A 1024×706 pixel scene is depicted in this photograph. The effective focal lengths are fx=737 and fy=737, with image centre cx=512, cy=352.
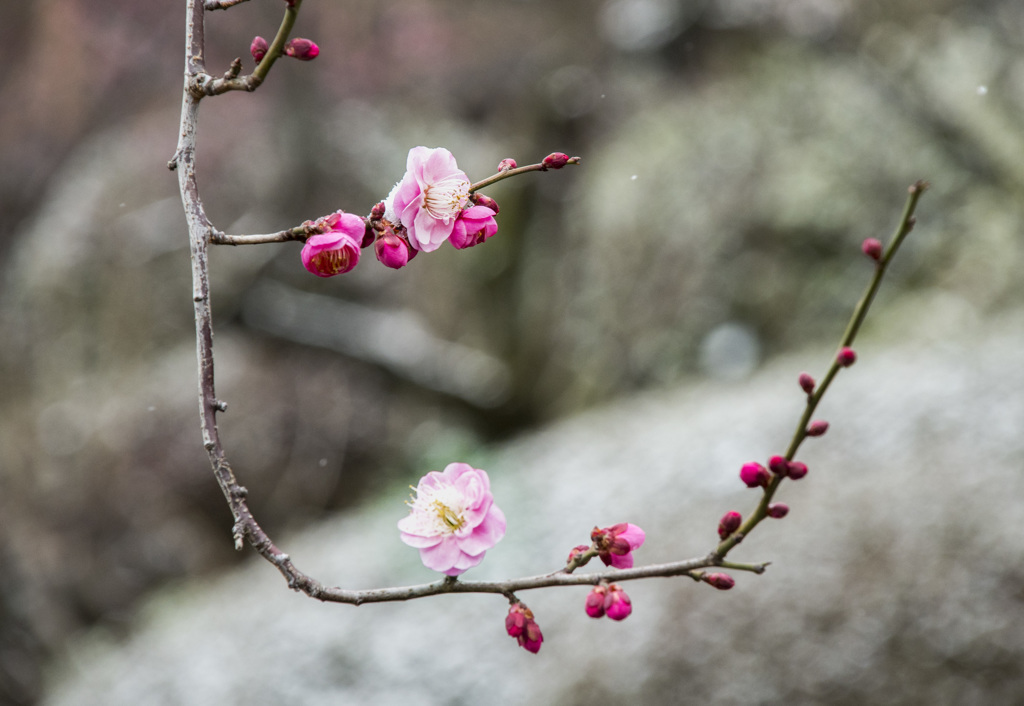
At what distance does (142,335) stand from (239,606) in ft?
5.14

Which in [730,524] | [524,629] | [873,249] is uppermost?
[873,249]

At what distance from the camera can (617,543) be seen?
572 mm

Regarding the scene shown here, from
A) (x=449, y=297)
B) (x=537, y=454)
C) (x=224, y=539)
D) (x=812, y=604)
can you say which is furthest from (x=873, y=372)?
(x=224, y=539)

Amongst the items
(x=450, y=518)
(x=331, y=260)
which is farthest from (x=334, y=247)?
(x=450, y=518)

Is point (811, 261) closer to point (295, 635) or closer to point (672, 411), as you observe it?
point (672, 411)

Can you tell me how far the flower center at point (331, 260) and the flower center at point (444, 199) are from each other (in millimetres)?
78

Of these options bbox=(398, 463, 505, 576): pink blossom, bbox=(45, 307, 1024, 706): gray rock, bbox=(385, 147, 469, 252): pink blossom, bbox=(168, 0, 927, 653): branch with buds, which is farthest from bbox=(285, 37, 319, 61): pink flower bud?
bbox=(45, 307, 1024, 706): gray rock

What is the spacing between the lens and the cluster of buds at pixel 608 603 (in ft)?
1.77

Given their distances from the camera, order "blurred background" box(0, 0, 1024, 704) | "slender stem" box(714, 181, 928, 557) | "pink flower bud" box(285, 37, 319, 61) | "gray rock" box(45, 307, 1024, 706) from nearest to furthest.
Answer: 1. "slender stem" box(714, 181, 928, 557)
2. "pink flower bud" box(285, 37, 319, 61)
3. "gray rock" box(45, 307, 1024, 706)
4. "blurred background" box(0, 0, 1024, 704)

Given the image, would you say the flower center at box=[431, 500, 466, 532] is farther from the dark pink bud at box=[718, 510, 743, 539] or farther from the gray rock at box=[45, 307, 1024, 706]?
the gray rock at box=[45, 307, 1024, 706]

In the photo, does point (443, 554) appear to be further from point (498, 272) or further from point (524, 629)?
point (498, 272)

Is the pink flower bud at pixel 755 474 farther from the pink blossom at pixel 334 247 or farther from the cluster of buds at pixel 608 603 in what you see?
the pink blossom at pixel 334 247

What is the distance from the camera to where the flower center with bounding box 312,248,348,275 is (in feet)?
1.80

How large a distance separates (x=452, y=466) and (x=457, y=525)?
49 millimetres
